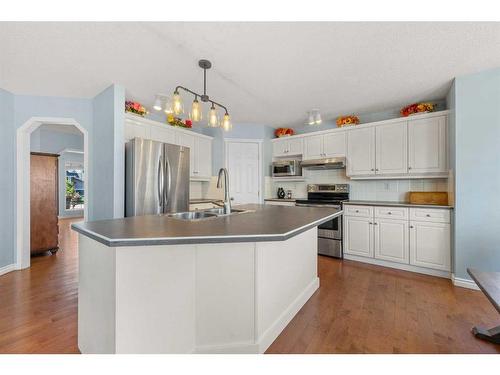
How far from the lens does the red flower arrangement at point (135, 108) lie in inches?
133

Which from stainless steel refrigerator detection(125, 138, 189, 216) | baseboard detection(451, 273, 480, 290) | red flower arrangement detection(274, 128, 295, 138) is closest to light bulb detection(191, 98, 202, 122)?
stainless steel refrigerator detection(125, 138, 189, 216)

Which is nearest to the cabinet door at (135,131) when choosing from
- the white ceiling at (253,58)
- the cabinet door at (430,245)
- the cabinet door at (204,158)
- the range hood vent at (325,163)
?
the white ceiling at (253,58)

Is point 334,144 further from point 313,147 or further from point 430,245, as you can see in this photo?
point 430,245

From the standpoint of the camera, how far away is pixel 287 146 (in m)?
4.79

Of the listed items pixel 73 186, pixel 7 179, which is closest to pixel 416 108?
pixel 7 179

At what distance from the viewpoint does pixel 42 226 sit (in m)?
3.80

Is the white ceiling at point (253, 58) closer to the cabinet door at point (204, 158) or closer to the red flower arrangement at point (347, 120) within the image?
the red flower arrangement at point (347, 120)

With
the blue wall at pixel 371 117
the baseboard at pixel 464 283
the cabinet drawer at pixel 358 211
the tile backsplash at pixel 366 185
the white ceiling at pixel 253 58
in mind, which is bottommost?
the baseboard at pixel 464 283

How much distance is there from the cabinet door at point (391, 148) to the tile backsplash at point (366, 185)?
34 centimetres

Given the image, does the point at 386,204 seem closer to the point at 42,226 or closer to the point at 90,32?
the point at 90,32

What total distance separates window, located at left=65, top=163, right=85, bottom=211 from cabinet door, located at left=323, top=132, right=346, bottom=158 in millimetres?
8169

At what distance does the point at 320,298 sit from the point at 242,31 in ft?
8.41

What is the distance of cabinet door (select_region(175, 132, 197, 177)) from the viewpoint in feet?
13.8

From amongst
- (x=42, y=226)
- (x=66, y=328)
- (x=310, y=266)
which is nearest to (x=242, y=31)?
(x=310, y=266)
